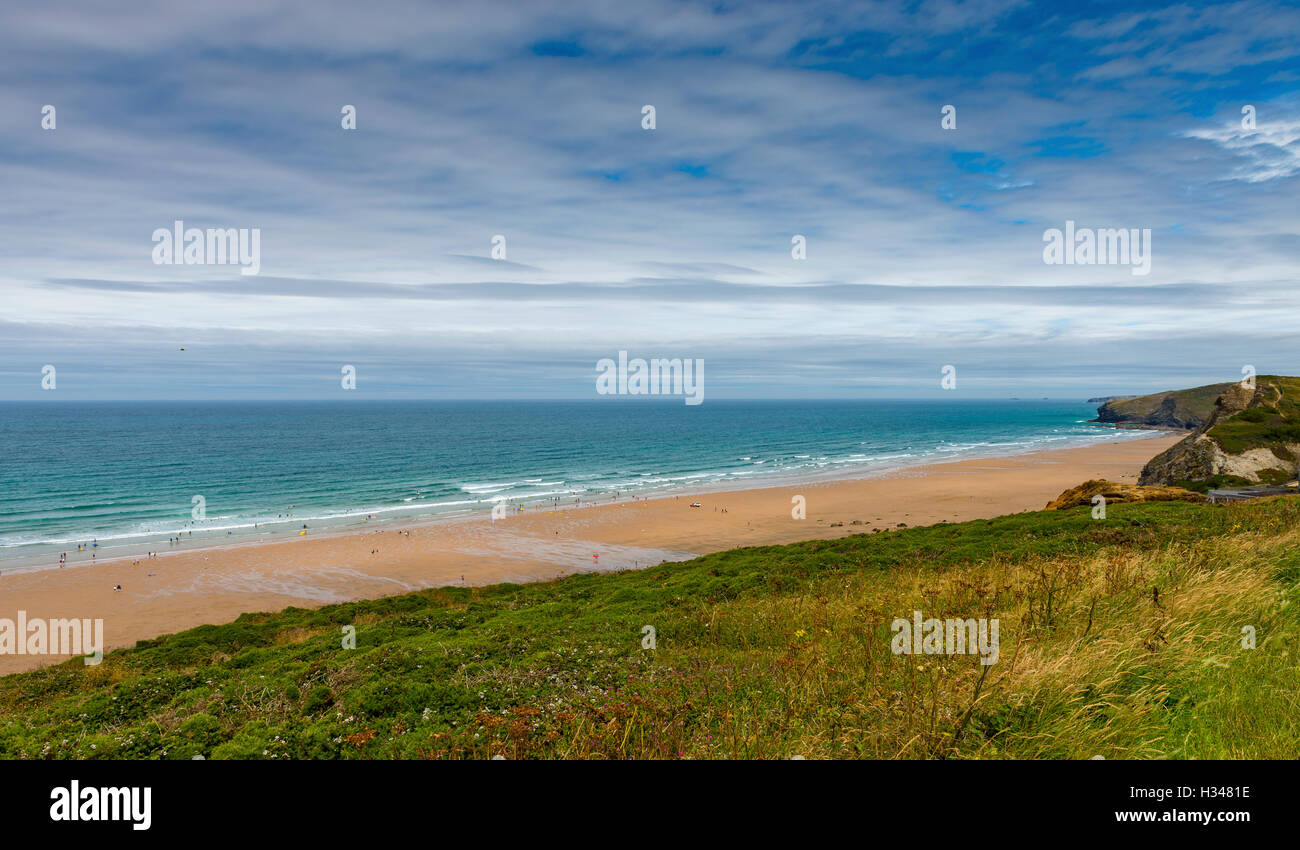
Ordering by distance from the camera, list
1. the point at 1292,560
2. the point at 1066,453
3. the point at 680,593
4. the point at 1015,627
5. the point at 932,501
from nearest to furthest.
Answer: the point at 1015,627 → the point at 1292,560 → the point at 680,593 → the point at 932,501 → the point at 1066,453

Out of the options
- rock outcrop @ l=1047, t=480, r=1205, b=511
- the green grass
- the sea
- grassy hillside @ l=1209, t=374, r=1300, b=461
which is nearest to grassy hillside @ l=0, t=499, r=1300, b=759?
rock outcrop @ l=1047, t=480, r=1205, b=511

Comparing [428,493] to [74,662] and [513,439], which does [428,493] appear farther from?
[513,439]

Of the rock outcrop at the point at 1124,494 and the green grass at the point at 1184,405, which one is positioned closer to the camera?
the rock outcrop at the point at 1124,494

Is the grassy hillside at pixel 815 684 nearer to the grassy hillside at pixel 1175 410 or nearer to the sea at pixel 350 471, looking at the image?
the sea at pixel 350 471

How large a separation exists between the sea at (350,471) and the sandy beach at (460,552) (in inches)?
221

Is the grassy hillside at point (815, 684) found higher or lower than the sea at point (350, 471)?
higher

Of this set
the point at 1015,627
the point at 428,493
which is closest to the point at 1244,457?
the point at 1015,627

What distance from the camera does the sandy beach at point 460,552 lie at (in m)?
32.3

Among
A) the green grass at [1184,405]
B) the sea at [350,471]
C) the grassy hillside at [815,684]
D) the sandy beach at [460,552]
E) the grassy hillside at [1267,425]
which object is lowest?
the sandy beach at [460,552]

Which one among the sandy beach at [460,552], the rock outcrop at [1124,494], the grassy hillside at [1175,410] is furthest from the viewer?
the grassy hillside at [1175,410]

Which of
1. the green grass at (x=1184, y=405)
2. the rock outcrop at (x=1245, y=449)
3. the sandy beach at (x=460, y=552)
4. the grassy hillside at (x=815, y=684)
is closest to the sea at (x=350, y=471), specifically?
the sandy beach at (x=460, y=552)

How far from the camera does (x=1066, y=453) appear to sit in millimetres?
99500

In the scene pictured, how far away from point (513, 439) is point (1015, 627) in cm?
12812
